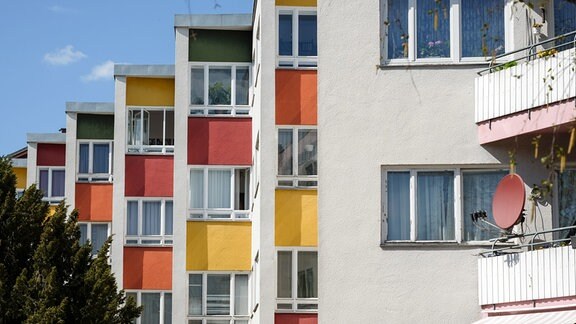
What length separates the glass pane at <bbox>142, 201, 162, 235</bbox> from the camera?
143ft

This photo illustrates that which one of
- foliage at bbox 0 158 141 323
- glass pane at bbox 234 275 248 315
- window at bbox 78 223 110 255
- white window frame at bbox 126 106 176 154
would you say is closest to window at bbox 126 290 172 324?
glass pane at bbox 234 275 248 315

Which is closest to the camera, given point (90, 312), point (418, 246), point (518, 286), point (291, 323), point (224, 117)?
point (518, 286)

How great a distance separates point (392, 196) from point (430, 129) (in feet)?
4.73

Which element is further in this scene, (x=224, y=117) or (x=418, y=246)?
(x=224, y=117)

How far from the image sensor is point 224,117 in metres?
40.1

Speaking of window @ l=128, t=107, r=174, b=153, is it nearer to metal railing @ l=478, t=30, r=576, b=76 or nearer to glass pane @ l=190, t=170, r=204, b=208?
glass pane @ l=190, t=170, r=204, b=208

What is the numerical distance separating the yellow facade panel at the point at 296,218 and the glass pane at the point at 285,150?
787 millimetres

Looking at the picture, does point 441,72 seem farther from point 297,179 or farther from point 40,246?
point 40,246

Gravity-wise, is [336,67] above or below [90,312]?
above

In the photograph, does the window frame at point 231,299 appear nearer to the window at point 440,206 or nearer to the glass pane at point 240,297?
the glass pane at point 240,297

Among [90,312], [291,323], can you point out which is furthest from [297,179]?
[90,312]

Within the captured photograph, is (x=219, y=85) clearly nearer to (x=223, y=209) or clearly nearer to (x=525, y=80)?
(x=223, y=209)

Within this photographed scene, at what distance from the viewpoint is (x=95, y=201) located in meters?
46.8

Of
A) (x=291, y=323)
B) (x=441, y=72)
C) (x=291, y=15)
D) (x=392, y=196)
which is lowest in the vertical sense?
(x=291, y=323)
